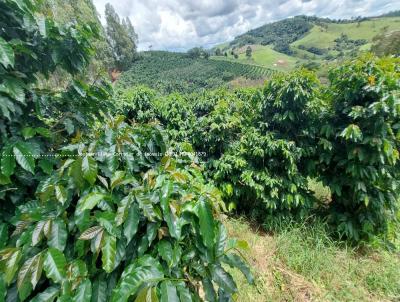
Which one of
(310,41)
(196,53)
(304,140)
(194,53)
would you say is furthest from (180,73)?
(310,41)

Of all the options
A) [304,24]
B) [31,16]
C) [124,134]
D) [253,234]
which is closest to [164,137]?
[124,134]

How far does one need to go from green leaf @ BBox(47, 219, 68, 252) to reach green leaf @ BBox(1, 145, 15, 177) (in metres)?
0.42

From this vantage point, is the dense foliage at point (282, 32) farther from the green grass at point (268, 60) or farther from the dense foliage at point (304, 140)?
the dense foliage at point (304, 140)

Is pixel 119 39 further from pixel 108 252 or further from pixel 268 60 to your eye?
pixel 108 252

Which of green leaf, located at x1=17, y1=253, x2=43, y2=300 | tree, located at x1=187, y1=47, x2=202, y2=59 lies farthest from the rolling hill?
green leaf, located at x1=17, y1=253, x2=43, y2=300

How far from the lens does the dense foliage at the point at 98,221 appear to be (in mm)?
1007

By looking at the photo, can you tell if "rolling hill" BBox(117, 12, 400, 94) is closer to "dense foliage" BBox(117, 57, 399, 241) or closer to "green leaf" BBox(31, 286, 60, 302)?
"dense foliage" BBox(117, 57, 399, 241)

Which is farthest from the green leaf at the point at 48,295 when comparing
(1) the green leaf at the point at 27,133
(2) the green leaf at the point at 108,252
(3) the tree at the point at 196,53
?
(3) the tree at the point at 196,53

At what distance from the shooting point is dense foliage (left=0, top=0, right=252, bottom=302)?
39.6 inches

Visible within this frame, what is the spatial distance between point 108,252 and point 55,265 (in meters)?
0.23

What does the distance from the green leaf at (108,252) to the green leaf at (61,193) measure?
25 cm

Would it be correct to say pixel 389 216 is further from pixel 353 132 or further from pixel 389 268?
pixel 353 132

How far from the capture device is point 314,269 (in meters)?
2.87

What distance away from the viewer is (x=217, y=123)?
378 centimetres
